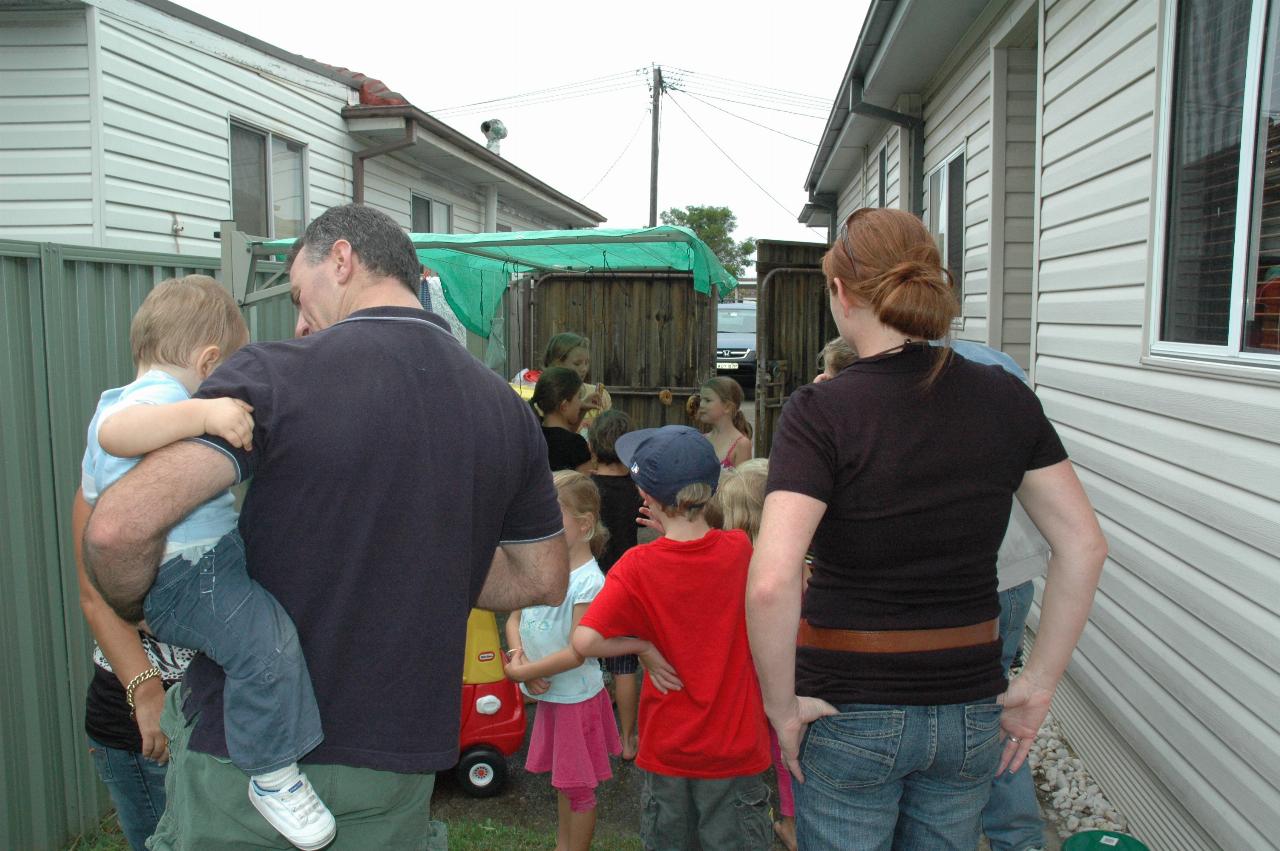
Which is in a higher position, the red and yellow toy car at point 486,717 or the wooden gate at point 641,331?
the wooden gate at point 641,331

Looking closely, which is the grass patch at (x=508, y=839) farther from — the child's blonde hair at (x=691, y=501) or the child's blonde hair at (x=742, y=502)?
the child's blonde hair at (x=691, y=501)

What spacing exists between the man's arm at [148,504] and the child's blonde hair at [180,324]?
30.3 inches

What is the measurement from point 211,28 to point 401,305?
8.30m

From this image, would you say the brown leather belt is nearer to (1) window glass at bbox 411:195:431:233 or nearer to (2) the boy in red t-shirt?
(2) the boy in red t-shirt

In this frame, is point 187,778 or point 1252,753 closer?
point 187,778

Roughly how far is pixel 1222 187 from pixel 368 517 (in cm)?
294

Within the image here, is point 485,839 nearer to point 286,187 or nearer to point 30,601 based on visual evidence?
point 30,601

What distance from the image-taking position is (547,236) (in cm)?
620

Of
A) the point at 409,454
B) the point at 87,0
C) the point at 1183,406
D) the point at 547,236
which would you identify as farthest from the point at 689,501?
the point at 87,0

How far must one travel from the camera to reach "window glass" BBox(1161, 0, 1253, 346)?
2.96m

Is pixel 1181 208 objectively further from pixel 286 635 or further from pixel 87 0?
pixel 87 0

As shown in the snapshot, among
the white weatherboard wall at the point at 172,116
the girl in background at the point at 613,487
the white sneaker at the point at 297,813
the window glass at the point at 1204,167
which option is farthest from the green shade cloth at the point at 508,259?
the white sneaker at the point at 297,813

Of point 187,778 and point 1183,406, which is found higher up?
point 1183,406

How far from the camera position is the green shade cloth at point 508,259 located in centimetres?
624
